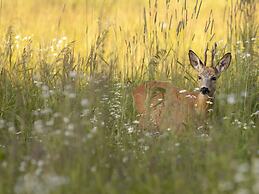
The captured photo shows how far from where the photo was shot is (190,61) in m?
7.11

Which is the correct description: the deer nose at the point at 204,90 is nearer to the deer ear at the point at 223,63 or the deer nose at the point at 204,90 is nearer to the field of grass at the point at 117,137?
the field of grass at the point at 117,137

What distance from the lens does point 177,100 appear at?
6.15 m

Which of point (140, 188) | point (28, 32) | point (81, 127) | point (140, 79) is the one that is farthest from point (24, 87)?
point (28, 32)

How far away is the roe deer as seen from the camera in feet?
18.0

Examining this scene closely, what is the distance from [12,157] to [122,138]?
1.27 metres

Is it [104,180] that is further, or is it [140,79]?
[140,79]

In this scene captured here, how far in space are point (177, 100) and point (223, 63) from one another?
2.97ft

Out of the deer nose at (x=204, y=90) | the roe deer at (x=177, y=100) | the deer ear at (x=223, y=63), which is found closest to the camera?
the roe deer at (x=177, y=100)

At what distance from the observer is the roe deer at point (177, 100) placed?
18.0 feet

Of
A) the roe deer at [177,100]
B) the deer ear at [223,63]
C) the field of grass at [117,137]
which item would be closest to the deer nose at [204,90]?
the roe deer at [177,100]

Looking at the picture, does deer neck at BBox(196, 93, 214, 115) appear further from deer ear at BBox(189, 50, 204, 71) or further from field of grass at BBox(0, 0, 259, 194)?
deer ear at BBox(189, 50, 204, 71)

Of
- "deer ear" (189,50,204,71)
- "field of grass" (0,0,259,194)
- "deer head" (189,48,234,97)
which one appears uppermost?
"deer ear" (189,50,204,71)

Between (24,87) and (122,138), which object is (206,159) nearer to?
(122,138)

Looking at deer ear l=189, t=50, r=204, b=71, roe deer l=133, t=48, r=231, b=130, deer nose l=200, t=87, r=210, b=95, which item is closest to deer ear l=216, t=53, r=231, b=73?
roe deer l=133, t=48, r=231, b=130
